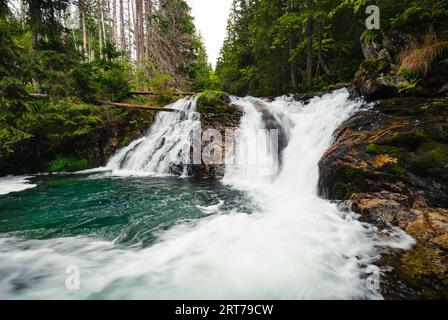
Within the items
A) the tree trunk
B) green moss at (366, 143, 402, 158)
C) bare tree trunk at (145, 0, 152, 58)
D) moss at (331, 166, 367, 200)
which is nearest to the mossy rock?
green moss at (366, 143, 402, 158)

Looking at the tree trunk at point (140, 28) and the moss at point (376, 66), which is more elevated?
the tree trunk at point (140, 28)

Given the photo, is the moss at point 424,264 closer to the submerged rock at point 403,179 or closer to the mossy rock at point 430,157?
the submerged rock at point 403,179

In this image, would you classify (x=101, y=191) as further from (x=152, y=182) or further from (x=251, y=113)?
(x=251, y=113)

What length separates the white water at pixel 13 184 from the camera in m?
7.66

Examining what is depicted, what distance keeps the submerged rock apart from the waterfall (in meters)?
5.95

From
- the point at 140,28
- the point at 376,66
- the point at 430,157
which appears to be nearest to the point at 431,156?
the point at 430,157

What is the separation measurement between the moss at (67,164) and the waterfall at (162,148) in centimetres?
118

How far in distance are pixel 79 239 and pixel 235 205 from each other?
3.23m

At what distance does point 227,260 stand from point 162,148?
787 centimetres

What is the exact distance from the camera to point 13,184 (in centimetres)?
854

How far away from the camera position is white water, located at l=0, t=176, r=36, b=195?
7.66 meters

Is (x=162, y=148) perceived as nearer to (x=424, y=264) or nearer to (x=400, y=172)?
(x=400, y=172)

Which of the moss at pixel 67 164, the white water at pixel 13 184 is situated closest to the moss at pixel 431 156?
the white water at pixel 13 184
